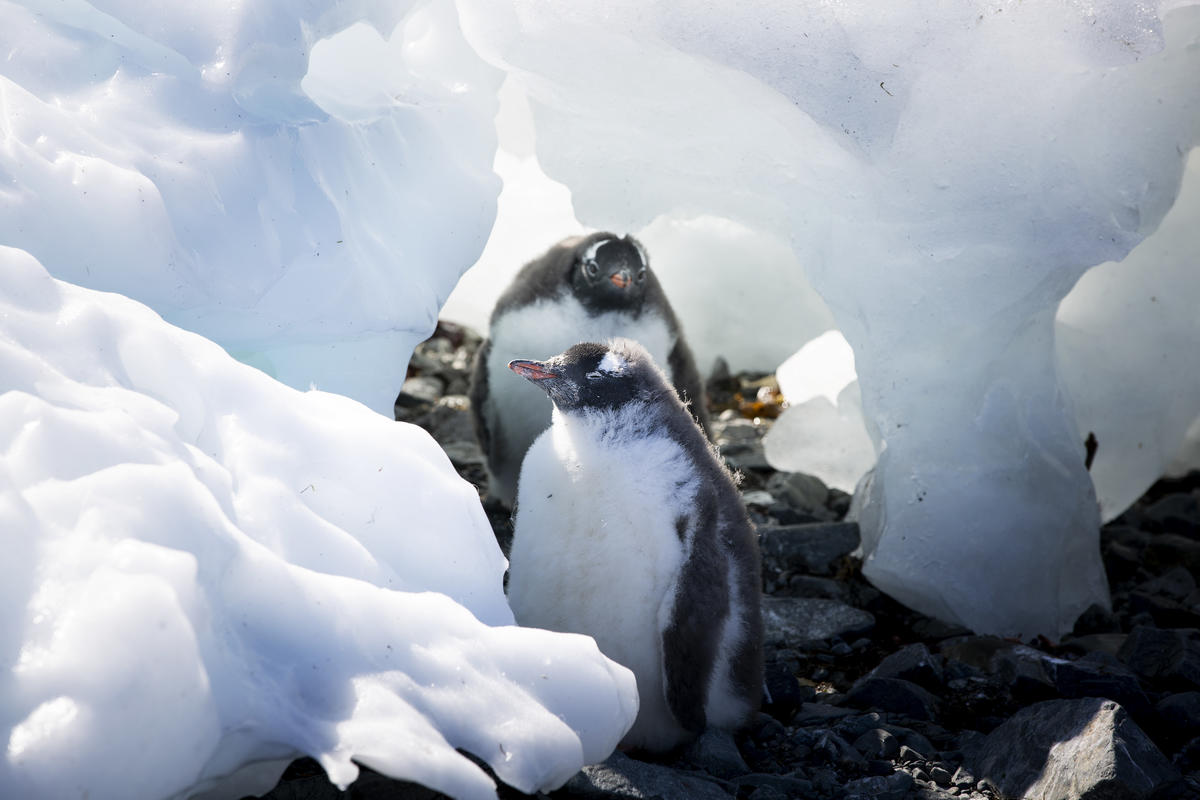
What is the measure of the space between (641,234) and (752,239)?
0.54m

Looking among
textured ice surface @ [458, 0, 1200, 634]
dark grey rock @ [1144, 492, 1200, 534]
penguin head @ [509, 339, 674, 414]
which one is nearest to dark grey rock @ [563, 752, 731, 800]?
penguin head @ [509, 339, 674, 414]

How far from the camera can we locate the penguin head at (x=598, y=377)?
2492mm

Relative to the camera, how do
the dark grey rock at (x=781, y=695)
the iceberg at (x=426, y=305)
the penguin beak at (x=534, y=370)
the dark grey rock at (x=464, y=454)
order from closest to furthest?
1. the iceberg at (x=426, y=305)
2. the penguin beak at (x=534, y=370)
3. the dark grey rock at (x=781, y=695)
4. the dark grey rock at (x=464, y=454)

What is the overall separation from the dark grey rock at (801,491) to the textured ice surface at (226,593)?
2.12 metres

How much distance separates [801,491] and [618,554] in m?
1.90

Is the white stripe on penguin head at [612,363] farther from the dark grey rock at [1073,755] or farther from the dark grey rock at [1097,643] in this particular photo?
the dark grey rock at [1097,643]

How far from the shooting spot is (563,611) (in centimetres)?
244

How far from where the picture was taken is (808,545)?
11.9 ft

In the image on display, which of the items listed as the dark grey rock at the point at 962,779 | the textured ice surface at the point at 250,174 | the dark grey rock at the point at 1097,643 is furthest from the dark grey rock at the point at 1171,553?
the textured ice surface at the point at 250,174

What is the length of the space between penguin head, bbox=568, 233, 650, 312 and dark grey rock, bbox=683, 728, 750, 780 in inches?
66.4

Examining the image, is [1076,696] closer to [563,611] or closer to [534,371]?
[563,611]

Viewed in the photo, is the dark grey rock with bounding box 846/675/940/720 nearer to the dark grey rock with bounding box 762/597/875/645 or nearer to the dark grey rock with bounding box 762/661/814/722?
the dark grey rock with bounding box 762/661/814/722

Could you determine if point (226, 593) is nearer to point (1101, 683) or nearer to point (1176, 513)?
point (1101, 683)

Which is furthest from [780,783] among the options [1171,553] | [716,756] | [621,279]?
[1171,553]
